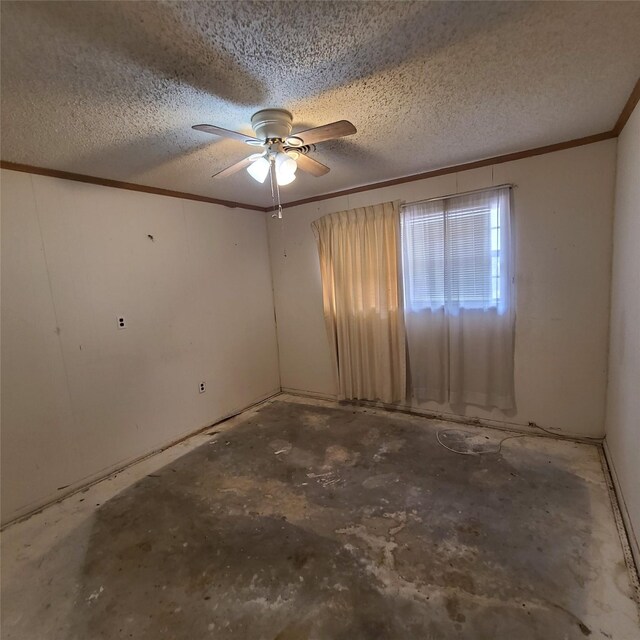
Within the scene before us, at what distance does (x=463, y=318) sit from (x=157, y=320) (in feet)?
9.22

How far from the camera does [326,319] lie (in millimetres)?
3809

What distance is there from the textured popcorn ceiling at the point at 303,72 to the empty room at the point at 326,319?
0.04 ft

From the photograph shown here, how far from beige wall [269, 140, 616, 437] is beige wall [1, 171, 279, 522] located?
7.63 feet

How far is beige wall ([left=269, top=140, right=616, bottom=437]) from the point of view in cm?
248

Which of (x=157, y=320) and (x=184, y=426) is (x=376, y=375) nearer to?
(x=184, y=426)

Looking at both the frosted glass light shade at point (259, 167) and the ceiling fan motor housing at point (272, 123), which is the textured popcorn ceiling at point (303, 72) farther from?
the frosted glass light shade at point (259, 167)

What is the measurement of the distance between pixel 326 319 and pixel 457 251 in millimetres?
1558

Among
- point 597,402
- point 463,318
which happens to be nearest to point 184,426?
point 463,318

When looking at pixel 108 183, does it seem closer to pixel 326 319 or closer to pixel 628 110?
pixel 326 319

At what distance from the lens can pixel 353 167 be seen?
2.81 m

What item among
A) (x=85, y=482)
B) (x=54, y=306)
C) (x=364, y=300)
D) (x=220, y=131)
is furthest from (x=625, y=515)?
(x=54, y=306)

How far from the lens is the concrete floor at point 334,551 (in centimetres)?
142

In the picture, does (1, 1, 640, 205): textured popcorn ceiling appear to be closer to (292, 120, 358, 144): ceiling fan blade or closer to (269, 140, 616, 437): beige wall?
(292, 120, 358, 144): ceiling fan blade

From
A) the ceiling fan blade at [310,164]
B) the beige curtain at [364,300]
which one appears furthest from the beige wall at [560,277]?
the ceiling fan blade at [310,164]
